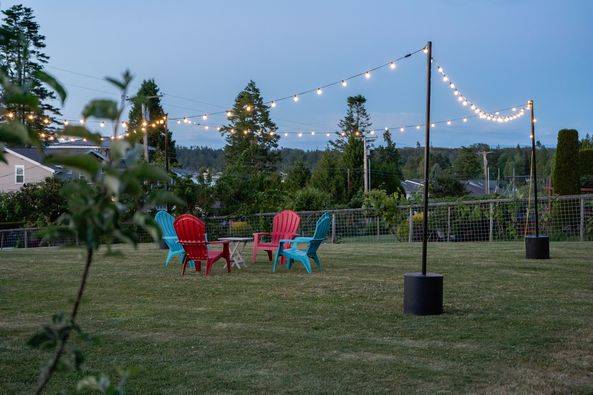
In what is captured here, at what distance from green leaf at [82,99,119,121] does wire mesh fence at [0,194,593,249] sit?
13017mm

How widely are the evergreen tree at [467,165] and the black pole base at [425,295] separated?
151 feet

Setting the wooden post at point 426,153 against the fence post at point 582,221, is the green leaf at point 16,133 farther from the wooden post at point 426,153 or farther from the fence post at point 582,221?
the fence post at point 582,221

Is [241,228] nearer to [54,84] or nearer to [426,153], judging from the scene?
[426,153]

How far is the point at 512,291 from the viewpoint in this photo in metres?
6.30

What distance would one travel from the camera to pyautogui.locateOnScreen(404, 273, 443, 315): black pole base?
198 inches

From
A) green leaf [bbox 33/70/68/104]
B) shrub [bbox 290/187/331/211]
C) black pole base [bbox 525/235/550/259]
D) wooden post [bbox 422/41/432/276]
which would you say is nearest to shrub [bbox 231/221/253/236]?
shrub [bbox 290/187/331/211]

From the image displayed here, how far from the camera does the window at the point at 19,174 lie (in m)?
29.7

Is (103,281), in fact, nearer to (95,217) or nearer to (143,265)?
(143,265)

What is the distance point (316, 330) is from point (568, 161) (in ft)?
44.1

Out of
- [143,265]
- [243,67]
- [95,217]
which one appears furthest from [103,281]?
[243,67]

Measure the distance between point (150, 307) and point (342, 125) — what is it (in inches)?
1635

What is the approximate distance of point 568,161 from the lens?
1603 centimetres

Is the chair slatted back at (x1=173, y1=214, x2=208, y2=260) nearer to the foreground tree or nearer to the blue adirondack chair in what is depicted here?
the blue adirondack chair

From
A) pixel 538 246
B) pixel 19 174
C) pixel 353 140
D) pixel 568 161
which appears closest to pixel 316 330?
pixel 538 246
